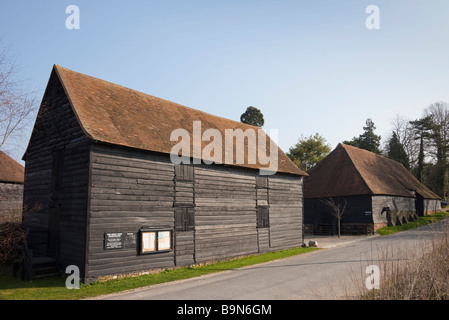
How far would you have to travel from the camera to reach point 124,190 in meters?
13.7

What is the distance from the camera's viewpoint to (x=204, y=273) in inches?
566

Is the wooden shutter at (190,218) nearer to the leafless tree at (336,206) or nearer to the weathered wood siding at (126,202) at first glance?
the weathered wood siding at (126,202)

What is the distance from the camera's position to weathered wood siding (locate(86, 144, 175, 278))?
12.8 metres

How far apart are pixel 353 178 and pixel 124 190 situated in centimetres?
2589

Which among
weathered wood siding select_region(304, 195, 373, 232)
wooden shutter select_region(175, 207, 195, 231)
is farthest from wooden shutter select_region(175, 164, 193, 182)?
weathered wood siding select_region(304, 195, 373, 232)

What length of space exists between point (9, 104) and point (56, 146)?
286 centimetres

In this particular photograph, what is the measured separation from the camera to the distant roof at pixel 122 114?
14008mm

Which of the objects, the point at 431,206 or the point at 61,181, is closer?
the point at 61,181

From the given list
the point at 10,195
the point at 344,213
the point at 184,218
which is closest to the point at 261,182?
the point at 184,218

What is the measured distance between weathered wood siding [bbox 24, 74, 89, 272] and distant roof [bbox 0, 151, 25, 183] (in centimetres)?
1523

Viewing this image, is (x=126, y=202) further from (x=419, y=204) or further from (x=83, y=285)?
(x=419, y=204)

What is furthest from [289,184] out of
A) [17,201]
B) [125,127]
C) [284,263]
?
[17,201]

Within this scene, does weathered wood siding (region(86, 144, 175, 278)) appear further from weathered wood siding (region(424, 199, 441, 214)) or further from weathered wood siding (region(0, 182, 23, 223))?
weathered wood siding (region(424, 199, 441, 214))

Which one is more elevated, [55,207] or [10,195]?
[10,195]
